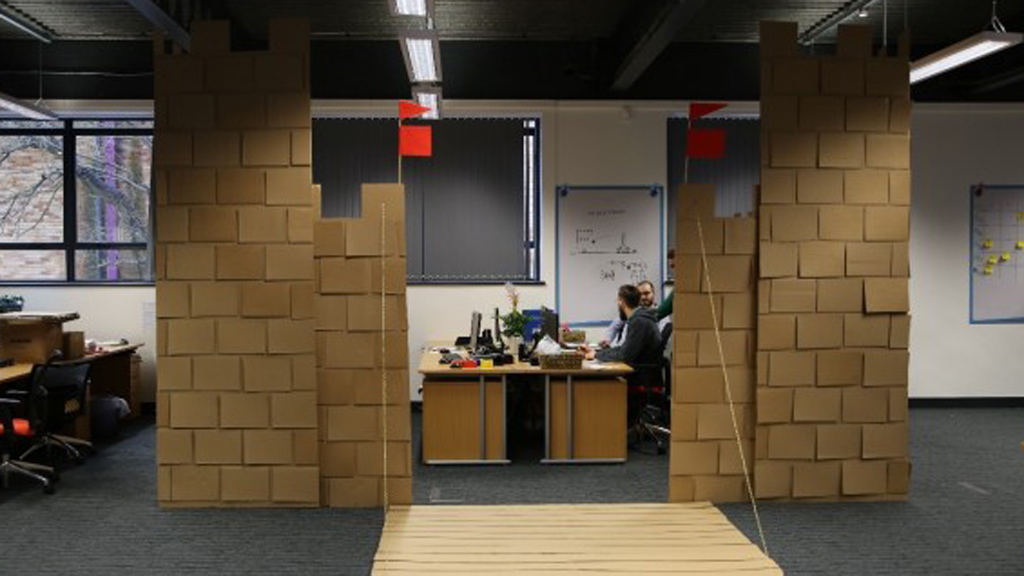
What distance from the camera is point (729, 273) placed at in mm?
4129

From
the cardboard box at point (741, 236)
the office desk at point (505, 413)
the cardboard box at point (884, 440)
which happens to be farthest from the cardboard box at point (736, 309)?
the office desk at point (505, 413)

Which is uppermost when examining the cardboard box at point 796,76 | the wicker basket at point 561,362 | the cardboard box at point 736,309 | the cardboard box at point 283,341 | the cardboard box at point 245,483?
the cardboard box at point 796,76

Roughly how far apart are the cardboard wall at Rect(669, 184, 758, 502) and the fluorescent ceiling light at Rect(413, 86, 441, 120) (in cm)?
246

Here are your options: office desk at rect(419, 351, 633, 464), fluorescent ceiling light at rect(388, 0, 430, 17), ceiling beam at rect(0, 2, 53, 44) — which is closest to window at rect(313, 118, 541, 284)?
office desk at rect(419, 351, 633, 464)

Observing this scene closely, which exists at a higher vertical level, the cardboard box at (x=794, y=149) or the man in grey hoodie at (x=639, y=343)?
the cardboard box at (x=794, y=149)

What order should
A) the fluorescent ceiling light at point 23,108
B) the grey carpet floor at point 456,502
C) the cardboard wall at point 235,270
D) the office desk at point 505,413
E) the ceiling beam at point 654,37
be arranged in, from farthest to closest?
1. the fluorescent ceiling light at point 23,108
2. the office desk at point 505,413
3. the ceiling beam at point 654,37
4. the cardboard wall at point 235,270
5. the grey carpet floor at point 456,502

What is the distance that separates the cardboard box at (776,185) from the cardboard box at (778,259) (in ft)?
0.80

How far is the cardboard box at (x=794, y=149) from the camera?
4.07m

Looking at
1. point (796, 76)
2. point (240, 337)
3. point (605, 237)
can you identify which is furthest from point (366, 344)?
point (605, 237)

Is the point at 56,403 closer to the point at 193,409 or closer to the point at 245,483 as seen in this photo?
the point at 193,409

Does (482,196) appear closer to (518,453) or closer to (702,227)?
(518,453)

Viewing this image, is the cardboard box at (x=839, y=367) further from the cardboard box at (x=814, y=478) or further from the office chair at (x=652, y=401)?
the office chair at (x=652, y=401)

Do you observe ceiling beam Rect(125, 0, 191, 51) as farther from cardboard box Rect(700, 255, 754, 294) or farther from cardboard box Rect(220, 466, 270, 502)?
cardboard box Rect(700, 255, 754, 294)

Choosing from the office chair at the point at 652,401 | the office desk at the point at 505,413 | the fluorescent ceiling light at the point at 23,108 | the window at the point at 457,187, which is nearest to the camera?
the office desk at the point at 505,413
